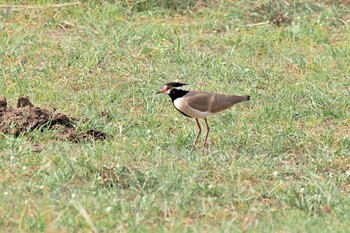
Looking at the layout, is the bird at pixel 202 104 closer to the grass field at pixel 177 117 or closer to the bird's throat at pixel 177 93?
the bird's throat at pixel 177 93

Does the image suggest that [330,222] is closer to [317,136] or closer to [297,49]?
[317,136]

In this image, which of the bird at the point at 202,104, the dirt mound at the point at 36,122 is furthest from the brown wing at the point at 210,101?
the dirt mound at the point at 36,122

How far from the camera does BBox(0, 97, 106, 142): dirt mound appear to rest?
316 inches

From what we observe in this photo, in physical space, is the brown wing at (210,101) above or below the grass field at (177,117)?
above

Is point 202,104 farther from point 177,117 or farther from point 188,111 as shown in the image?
point 177,117

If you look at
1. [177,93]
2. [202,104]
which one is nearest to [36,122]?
[177,93]

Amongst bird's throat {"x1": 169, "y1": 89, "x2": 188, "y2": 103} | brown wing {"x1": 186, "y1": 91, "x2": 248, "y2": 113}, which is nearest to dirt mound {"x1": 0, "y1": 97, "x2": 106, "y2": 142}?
bird's throat {"x1": 169, "y1": 89, "x2": 188, "y2": 103}

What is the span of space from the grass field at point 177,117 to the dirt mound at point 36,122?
10cm

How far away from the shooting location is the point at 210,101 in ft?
26.1

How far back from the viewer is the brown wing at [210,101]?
7.95 meters

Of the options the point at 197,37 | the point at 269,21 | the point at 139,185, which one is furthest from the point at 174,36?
the point at 139,185

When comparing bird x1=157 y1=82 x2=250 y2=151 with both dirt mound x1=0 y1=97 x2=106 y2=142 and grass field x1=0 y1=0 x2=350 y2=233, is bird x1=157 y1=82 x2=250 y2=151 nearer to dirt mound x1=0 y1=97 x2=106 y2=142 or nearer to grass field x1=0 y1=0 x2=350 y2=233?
grass field x1=0 y1=0 x2=350 y2=233

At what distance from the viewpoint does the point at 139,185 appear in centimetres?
696

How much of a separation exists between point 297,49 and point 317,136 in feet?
8.21
